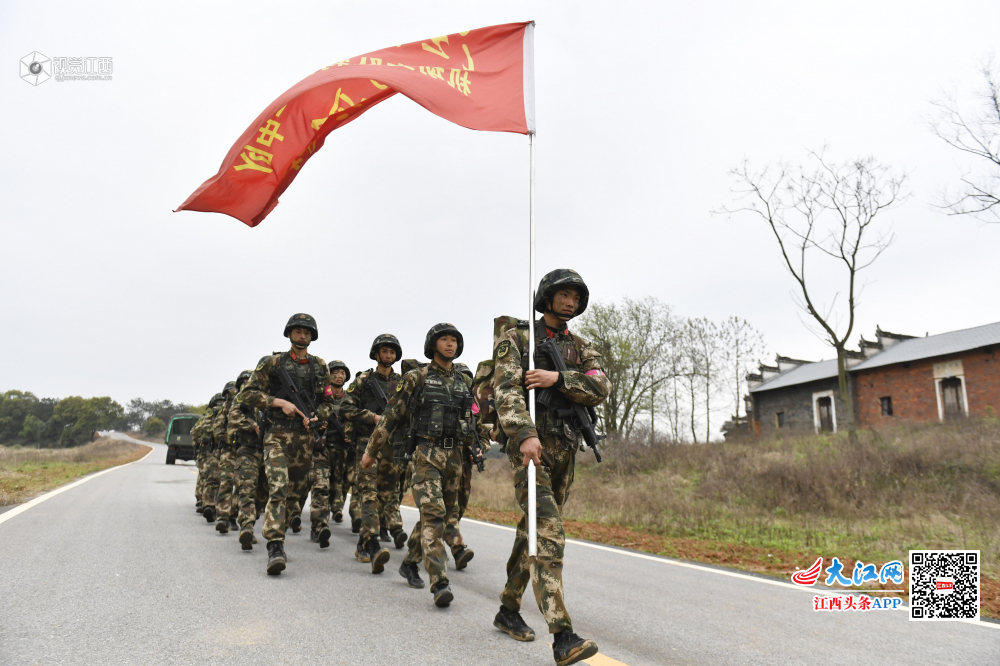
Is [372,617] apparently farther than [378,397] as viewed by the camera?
No

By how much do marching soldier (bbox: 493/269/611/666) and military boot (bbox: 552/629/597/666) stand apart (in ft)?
0.16

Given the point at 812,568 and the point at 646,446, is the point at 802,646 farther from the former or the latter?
the point at 646,446

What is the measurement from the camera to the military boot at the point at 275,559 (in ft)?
17.7

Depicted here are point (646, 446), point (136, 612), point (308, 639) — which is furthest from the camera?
point (646, 446)

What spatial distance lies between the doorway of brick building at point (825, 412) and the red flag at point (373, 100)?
3226 cm

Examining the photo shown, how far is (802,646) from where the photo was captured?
149 inches

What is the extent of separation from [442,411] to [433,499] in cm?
79

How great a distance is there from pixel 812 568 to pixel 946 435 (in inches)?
456

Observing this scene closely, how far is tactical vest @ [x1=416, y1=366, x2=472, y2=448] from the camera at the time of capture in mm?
5402

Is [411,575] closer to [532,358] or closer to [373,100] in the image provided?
[532,358]

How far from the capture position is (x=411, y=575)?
5.29m

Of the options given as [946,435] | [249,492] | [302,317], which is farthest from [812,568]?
[946,435]

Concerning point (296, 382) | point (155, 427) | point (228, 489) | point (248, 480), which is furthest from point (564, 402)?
point (155, 427)

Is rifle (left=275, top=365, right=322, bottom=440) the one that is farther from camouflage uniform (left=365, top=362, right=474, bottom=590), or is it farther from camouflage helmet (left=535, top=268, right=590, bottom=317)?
camouflage helmet (left=535, top=268, right=590, bottom=317)
